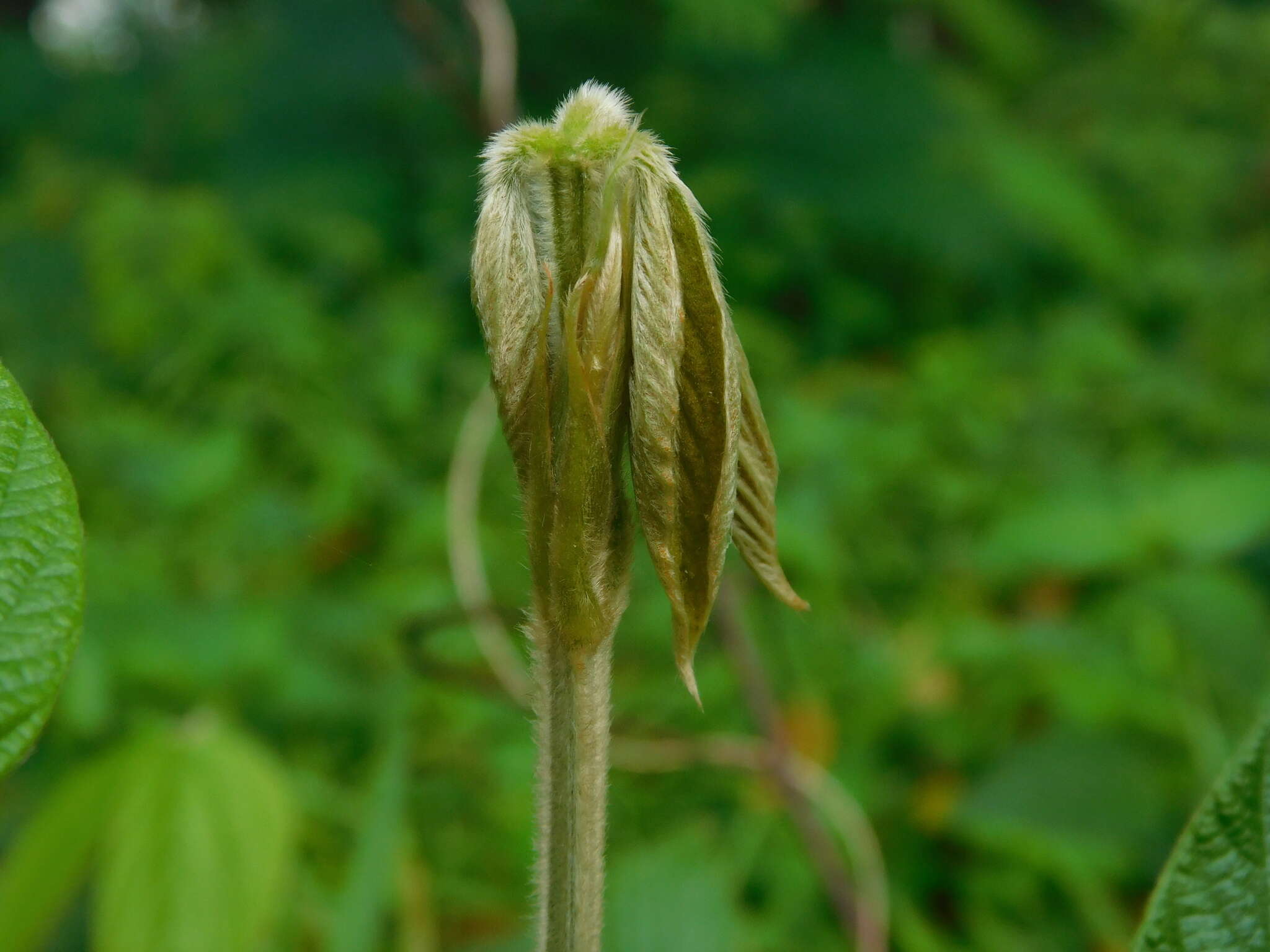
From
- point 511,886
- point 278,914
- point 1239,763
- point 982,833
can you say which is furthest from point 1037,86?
point 1239,763

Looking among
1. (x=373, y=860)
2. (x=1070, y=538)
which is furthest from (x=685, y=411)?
(x=1070, y=538)

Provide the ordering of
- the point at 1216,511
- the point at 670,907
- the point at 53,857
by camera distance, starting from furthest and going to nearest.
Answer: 1. the point at 1216,511
2. the point at 670,907
3. the point at 53,857

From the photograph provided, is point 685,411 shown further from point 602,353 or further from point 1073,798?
point 1073,798

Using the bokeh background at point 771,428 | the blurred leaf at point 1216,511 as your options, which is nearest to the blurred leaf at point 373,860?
the bokeh background at point 771,428

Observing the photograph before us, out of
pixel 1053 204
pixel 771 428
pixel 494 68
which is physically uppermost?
pixel 1053 204

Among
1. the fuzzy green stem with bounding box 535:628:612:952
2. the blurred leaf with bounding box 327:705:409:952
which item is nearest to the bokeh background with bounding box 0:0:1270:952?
the blurred leaf with bounding box 327:705:409:952

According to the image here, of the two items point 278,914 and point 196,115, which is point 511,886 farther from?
point 196,115

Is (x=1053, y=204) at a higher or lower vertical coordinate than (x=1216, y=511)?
higher
